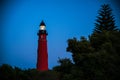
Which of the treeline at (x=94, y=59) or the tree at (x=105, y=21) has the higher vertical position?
the tree at (x=105, y=21)

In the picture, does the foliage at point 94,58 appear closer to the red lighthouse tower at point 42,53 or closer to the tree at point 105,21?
the tree at point 105,21

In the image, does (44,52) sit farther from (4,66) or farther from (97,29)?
(97,29)

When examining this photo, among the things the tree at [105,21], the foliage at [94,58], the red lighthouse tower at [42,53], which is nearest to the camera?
the foliage at [94,58]

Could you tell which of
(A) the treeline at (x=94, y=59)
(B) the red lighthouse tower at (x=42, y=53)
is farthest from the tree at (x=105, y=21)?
(B) the red lighthouse tower at (x=42, y=53)

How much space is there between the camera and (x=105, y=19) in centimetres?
3947

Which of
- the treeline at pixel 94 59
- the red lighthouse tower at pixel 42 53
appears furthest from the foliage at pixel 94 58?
the red lighthouse tower at pixel 42 53

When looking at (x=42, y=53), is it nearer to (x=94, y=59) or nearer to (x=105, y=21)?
(x=105, y=21)

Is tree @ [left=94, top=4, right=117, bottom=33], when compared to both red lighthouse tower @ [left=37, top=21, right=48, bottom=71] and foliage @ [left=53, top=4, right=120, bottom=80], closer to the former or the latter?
foliage @ [left=53, top=4, right=120, bottom=80]

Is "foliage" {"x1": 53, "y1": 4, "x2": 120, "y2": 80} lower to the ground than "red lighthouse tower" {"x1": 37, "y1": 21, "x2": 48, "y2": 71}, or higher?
lower

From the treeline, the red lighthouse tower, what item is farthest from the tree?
the red lighthouse tower

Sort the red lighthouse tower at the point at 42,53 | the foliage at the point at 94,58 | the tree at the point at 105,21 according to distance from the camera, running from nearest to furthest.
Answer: the foliage at the point at 94,58 → the tree at the point at 105,21 → the red lighthouse tower at the point at 42,53

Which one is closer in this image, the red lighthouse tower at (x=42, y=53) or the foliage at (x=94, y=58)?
the foliage at (x=94, y=58)

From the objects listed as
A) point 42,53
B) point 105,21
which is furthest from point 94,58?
point 42,53

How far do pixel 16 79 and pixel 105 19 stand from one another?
23.3 metres
